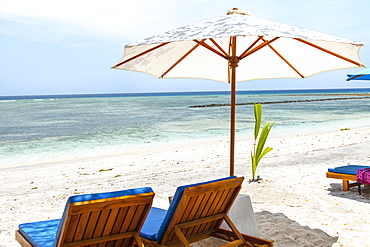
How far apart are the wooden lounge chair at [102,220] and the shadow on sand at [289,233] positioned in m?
1.54

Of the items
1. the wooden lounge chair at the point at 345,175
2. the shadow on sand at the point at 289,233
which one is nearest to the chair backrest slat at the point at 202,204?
the shadow on sand at the point at 289,233

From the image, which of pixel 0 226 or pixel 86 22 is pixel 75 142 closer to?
pixel 86 22

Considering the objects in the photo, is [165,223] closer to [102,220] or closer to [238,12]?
[102,220]

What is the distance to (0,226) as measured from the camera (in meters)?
4.41

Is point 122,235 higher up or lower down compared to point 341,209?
higher up

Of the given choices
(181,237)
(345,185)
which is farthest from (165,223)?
(345,185)

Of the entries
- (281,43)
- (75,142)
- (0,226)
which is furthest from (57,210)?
(75,142)

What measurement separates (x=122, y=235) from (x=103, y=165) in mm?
6686

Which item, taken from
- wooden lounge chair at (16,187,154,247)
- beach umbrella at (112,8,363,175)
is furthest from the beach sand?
wooden lounge chair at (16,187,154,247)

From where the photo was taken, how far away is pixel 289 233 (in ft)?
12.6

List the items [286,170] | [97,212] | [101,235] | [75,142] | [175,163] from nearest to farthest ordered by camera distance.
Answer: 1. [97,212]
2. [101,235]
3. [286,170]
4. [175,163]
5. [75,142]

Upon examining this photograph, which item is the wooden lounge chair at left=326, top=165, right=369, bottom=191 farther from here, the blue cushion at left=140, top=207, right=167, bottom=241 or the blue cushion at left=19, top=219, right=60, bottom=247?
the blue cushion at left=19, top=219, right=60, bottom=247

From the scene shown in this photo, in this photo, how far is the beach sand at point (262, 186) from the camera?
3.99 m

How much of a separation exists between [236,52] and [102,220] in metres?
2.87
